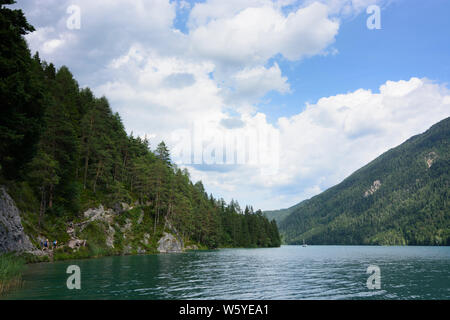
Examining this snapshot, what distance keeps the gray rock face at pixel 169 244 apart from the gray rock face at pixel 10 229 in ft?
157

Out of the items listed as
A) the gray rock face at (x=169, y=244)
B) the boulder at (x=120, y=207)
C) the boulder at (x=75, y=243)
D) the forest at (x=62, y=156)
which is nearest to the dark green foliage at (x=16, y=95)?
the forest at (x=62, y=156)

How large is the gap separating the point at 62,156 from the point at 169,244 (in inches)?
1830

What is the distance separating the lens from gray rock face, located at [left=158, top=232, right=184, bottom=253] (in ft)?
297

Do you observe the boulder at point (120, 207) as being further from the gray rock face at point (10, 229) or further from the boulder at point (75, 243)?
the gray rock face at point (10, 229)

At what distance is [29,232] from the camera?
159 ft

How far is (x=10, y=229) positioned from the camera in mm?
40469

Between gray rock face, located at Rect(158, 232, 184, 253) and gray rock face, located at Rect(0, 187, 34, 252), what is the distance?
4784cm

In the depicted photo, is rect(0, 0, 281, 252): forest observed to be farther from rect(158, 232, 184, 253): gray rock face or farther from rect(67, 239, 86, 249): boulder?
rect(158, 232, 184, 253): gray rock face

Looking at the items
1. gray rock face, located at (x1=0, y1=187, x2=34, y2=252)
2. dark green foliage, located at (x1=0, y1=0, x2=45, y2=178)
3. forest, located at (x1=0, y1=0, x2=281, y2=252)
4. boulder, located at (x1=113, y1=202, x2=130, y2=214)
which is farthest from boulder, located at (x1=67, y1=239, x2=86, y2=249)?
dark green foliage, located at (x1=0, y1=0, x2=45, y2=178)

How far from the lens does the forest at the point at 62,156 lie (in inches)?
1077

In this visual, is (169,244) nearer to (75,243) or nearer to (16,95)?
(75,243)

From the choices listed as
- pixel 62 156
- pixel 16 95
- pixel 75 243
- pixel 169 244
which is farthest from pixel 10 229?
pixel 169 244

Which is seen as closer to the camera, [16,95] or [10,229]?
[16,95]
